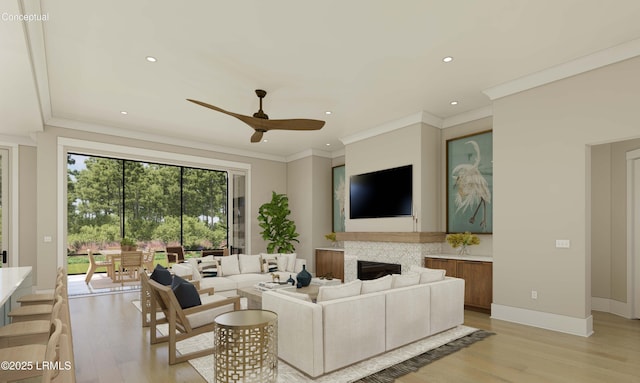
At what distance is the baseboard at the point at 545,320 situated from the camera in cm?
446

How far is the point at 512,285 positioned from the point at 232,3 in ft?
16.8

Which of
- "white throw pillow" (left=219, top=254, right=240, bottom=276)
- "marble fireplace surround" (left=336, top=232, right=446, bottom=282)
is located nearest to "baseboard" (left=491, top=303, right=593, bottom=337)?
"marble fireplace surround" (left=336, top=232, right=446, bottom=282)

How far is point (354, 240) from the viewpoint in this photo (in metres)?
7.79

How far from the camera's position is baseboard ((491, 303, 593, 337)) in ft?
14.6

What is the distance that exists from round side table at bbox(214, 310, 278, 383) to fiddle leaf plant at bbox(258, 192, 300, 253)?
6.35 meters

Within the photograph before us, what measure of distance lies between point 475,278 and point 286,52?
4.53 meters

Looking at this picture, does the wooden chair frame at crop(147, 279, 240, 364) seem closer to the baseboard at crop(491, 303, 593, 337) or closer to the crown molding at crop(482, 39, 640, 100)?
the baseboard at crop(491, 303, 593, 337)

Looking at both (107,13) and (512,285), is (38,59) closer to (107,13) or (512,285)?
(107,13)

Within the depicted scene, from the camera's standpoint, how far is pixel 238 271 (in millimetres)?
7141

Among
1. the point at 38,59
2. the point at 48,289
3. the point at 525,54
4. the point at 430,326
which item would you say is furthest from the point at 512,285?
the point at 48,289

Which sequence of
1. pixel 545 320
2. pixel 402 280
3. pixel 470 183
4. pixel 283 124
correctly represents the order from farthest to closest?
1. pixel 470 183
2. pixel 283 124
3. pixel 545 320
4. pixel 402 280

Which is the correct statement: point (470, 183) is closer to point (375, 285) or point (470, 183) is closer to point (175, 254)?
point (375, 285)

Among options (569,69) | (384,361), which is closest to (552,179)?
(569,69)

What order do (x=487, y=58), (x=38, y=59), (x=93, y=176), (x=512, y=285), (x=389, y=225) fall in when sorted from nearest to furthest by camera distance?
(x=38, y=59)
(x=487, y=58)
(x=512, y=285)
(x=389, y=225)
(x=93, y=176)
